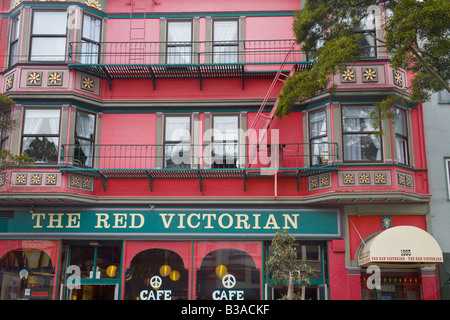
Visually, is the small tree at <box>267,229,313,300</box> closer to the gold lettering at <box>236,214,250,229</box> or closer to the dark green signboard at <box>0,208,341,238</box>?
the dark green signboard at <box>0,208,341,238</box>

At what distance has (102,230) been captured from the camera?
52.0 feet

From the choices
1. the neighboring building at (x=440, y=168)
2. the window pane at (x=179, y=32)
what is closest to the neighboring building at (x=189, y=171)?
the neighboring building at (x=440, y=168)

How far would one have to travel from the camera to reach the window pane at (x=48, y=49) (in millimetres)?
16562

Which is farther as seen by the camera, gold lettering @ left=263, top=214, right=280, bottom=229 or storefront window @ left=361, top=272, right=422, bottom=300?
gold lettering @ left=263, top=214, right=280, bottom=229

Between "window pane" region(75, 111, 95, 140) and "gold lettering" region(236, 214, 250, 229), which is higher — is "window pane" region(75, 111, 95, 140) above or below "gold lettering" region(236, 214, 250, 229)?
above

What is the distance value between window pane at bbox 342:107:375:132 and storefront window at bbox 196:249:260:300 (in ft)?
16.7

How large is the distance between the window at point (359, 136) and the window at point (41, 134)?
29.5 feet

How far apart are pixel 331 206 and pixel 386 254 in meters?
2.43

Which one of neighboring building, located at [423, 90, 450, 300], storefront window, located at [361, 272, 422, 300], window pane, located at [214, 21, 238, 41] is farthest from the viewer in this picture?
window pane, located at [214, 21, 238, 41]

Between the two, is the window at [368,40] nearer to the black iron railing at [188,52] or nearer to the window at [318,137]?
the black iron railing at [188,52]

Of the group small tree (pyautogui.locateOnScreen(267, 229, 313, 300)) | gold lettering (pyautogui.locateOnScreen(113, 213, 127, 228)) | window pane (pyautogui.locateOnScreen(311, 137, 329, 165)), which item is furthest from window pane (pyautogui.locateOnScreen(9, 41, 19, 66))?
small tree (pyautogui.locateOnScreen(267, 229, 313, 300))

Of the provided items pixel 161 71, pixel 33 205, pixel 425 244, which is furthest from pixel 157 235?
pixel 425 244

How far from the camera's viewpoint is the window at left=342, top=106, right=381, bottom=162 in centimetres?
1555

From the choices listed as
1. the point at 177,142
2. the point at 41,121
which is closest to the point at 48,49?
the point at 41,121
